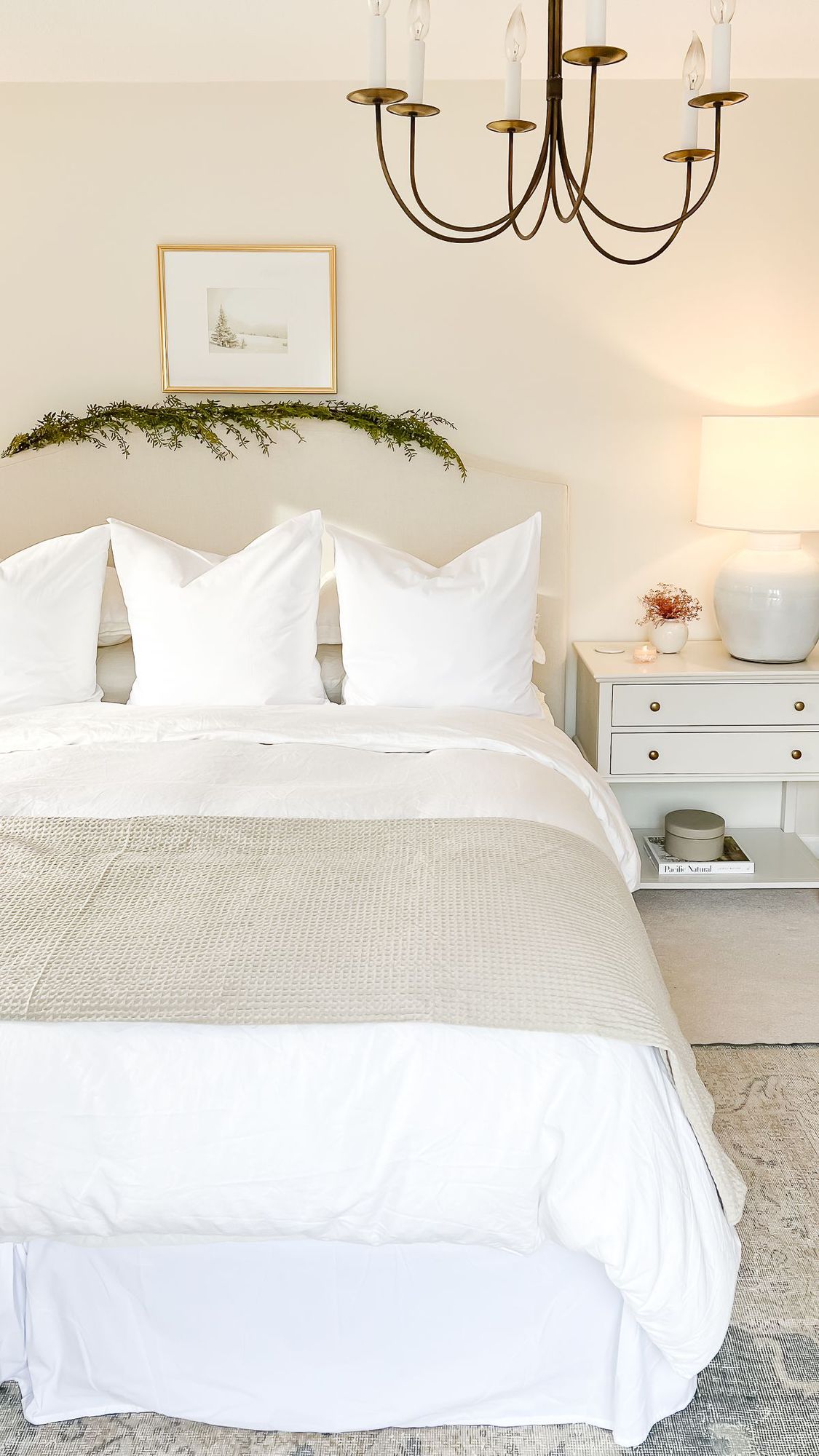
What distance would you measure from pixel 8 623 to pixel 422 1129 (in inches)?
77.5

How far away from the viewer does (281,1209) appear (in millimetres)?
1466

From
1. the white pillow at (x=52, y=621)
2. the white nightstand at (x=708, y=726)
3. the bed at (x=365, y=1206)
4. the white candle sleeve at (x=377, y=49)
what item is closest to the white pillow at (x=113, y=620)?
the white pillow at (x=52, y=621)

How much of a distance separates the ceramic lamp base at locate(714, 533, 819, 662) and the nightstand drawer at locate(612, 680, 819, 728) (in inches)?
5.7

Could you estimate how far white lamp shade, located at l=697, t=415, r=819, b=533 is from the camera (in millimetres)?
3115

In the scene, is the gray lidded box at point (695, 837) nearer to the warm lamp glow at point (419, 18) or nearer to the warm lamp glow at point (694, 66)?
the warm lamp glow at point (694, 66)

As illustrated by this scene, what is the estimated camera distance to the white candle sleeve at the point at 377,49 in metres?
1.62

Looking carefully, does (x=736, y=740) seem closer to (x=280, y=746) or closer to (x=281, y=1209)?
(x=280, y=746)

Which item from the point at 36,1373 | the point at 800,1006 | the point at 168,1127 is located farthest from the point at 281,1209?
the point at 800,1006

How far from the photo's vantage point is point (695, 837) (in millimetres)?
3383

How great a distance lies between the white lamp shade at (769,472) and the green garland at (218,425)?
78 cm

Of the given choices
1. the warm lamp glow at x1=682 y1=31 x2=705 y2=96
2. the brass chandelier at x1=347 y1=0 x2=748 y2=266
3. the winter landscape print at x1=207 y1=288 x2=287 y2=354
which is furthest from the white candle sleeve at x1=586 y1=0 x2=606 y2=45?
the winter landscape print at x1=207 y1=288 x2=287 y2=354

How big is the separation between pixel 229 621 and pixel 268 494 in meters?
0.71

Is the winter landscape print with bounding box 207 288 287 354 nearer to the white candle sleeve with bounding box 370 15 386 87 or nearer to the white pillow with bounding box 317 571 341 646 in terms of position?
the white pillow with bounding box 317 571 341 646

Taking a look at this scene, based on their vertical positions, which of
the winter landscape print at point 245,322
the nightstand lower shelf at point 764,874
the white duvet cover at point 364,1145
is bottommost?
the nightstand lower shelf at point 764,874
